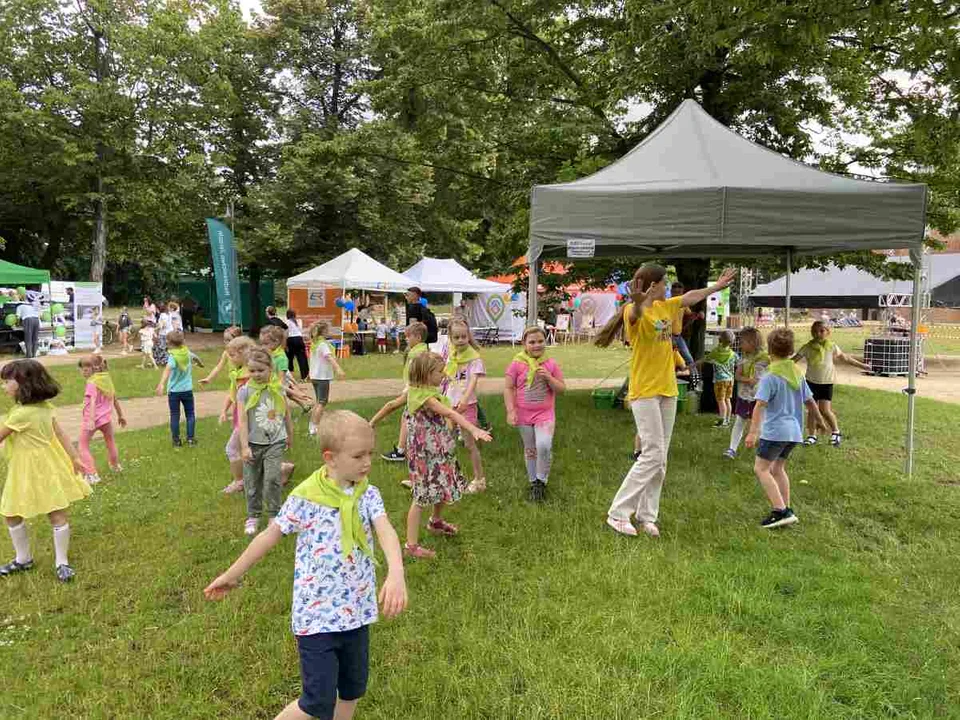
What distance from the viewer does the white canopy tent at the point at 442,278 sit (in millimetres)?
21172

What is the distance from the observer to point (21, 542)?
4289mm

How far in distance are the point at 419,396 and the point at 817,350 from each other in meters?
6.12

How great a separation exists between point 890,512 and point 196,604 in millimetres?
5464

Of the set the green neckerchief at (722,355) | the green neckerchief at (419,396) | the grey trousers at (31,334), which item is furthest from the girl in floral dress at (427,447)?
the grey trousers at (31,334)

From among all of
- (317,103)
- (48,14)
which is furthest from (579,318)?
(48,14)

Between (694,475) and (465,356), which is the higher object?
(465,356)

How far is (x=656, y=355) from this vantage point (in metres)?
4.74

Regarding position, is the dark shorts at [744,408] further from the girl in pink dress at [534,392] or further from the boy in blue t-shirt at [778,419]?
the girl in pink dress at [534,392]

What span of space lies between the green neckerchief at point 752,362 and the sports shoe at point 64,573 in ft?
21.9

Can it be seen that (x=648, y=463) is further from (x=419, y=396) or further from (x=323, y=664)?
(x=323, y=664)

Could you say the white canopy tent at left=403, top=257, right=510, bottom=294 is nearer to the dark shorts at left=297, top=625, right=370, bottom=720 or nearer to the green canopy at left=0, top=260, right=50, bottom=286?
the green canopy at left=0, top=260, right=50, bottom=286

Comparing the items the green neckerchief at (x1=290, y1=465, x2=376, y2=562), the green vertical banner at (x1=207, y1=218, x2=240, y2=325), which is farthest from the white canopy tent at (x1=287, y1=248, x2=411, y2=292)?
the green neckerchief at (x1=290, y1=465, x2=376, y2=562)

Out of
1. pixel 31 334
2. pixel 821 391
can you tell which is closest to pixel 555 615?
pixel 821 391

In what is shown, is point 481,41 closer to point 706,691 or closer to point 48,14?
point 706,691
